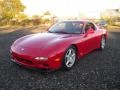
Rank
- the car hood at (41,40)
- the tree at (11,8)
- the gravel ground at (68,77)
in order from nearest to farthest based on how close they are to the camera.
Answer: the gravel ground at (68,77)
the car hood at (41,40)
the tree at (11,8)

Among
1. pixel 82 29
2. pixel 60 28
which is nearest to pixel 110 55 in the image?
pixel 82 29

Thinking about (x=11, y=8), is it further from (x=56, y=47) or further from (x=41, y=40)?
(x=56, y=47)

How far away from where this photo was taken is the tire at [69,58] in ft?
20.1

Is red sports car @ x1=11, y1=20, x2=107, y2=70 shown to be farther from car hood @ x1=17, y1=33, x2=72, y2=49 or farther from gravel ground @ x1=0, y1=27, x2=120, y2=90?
gravel ground @ x1=0, y1=27, x2=120, y2=90

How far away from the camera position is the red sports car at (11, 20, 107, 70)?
570cm

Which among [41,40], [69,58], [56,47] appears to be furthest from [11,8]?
[56,47]

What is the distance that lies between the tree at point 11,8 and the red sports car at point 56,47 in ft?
88.9

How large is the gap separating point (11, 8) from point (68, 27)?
1183 inches

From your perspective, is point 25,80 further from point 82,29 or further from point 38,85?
point 82,29

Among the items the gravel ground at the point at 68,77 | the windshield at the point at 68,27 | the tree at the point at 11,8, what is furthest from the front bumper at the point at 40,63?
the tree at the point at 11,8

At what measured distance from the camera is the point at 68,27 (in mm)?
7523

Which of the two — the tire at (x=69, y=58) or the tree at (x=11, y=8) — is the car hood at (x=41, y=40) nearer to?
A: the tire at (x=69, y=58)

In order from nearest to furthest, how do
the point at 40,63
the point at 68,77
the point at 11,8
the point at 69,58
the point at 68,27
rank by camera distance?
the point at 40,63, the point at 68,77, the point at 69,58, the point at 68,27, the point at 11,8

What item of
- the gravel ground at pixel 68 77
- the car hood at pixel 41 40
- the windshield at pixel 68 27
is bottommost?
the gravel ground at pixel 68 77
